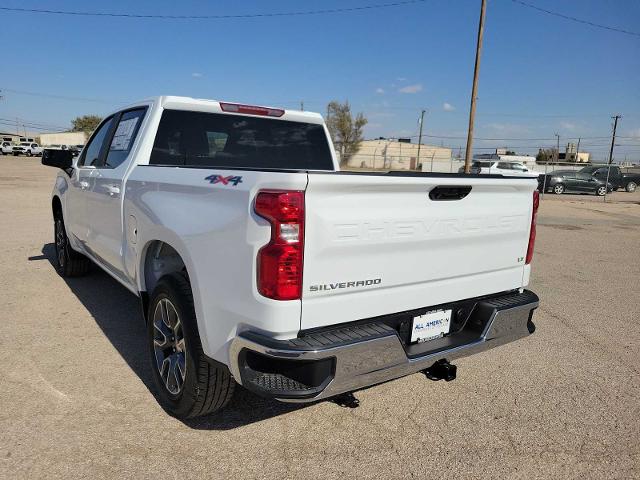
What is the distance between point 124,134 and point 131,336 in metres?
1.76

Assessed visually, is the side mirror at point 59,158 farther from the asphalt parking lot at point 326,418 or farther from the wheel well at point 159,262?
the wheel well at point 159,262

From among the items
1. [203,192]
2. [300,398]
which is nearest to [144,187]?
[203,192]

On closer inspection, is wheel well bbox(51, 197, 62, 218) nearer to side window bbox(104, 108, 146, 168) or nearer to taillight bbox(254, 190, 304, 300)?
side window bbox(104, 108, 146, 168)

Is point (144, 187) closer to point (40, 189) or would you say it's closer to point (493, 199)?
point (493, 199)

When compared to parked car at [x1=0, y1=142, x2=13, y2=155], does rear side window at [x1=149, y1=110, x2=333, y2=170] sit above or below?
above

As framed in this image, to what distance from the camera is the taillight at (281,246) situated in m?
2.20

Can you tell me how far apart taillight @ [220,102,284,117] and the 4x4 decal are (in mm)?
1731

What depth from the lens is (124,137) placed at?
4.25 meters

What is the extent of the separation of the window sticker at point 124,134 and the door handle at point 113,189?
14.0 inches

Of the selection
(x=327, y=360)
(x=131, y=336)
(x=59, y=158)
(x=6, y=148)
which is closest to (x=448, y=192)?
(x=327, y=360)

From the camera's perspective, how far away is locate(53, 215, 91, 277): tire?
602 centimetres

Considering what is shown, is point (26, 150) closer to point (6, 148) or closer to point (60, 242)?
point (6, 148)

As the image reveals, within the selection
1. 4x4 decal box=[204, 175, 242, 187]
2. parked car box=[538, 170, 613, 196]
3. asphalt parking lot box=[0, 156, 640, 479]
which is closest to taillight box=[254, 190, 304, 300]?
4x4 decal box=[204, 175, 242, 187]

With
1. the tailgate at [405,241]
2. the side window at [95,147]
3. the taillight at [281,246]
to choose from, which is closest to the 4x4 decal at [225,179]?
the taillight at [281,246]
